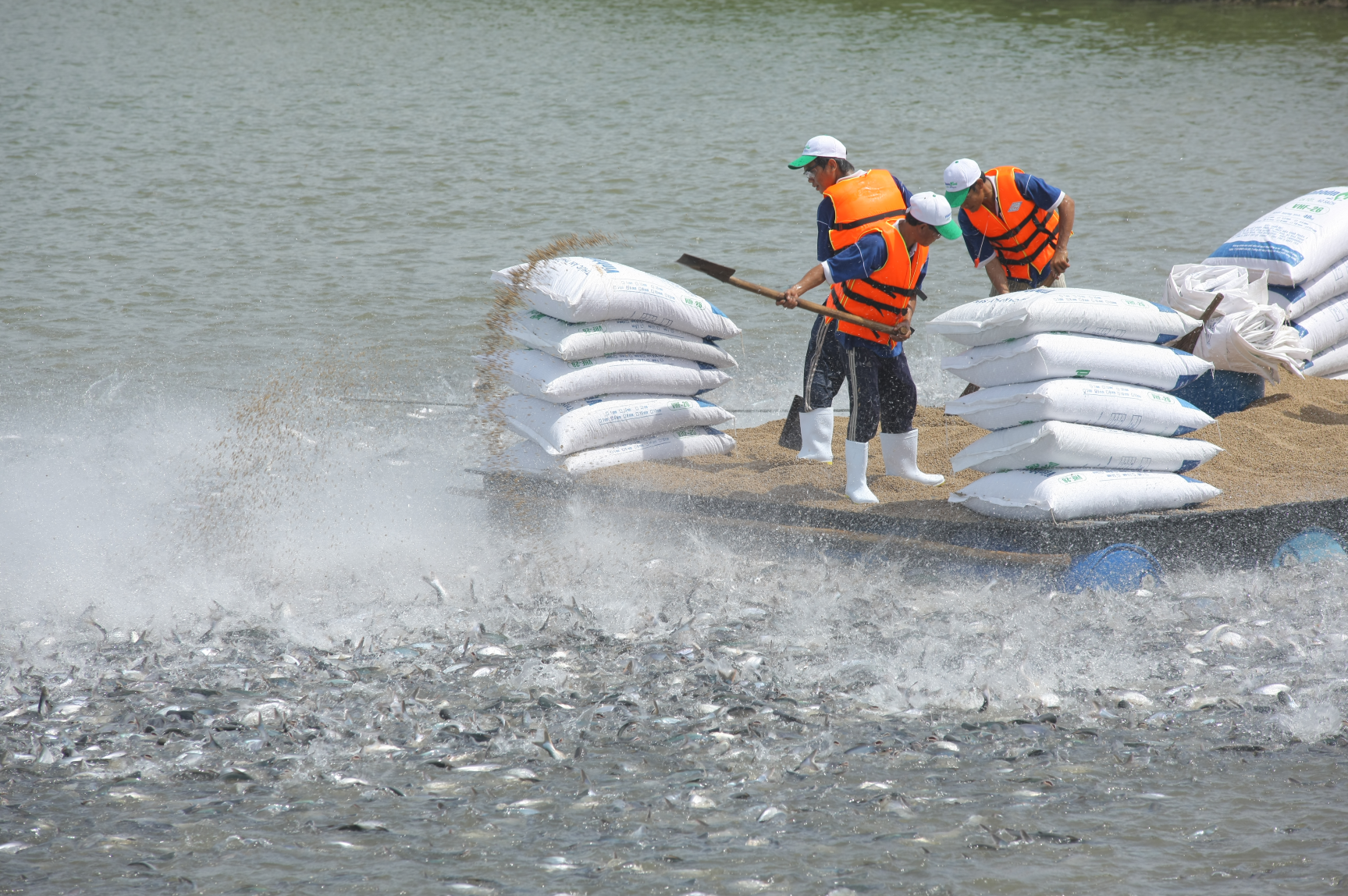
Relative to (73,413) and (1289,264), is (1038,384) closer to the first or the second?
(1289,264)

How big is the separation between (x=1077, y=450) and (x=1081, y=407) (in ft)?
0.67

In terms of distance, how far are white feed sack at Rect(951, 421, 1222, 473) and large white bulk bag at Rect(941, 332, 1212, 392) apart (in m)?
0.25

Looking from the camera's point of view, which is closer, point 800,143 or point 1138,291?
point 1138,291

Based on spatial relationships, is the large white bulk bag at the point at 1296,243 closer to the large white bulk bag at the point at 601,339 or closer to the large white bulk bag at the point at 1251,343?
the large white bulk bag at the point at 1251,343

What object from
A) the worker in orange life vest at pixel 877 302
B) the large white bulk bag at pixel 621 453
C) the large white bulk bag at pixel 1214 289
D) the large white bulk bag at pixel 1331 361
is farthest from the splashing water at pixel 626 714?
the large white bulk bag at pixel 1331 361

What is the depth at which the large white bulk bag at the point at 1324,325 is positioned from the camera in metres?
7.92

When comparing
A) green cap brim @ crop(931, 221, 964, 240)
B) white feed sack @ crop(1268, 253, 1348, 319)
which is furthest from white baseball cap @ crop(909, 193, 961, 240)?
white feed sack @ crop(1268, 253, 1348, 319)

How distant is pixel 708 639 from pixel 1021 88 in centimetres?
2149

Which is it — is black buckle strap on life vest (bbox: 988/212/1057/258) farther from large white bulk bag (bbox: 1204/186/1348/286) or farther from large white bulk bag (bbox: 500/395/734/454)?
large white bulk bag (bbox: 500/395/734/454)

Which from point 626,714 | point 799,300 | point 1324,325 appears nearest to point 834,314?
point 799,300

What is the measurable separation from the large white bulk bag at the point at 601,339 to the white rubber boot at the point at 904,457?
116cm

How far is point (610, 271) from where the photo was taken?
6879 millimetres

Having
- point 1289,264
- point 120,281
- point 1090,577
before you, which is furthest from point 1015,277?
point 120,281

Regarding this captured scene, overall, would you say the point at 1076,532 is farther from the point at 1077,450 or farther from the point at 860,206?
the point at 860,206
